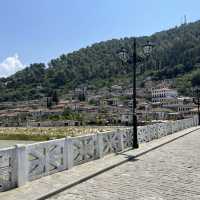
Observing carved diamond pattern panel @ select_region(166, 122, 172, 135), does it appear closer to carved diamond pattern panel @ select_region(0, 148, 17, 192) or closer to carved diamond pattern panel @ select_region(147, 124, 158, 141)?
carved diamond pattern panel @ select_region(147, 124, 158, 141)

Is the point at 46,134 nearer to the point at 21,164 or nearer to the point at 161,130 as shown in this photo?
the point at 161,130

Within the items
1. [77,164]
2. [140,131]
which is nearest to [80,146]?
[77,164]

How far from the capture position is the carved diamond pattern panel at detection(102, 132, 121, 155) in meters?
16.8

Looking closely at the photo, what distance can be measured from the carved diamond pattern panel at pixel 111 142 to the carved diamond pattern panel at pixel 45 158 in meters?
4.32

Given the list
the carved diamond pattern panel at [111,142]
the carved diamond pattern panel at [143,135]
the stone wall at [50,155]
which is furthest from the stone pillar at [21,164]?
the carved diamond pattern panel at [143,135]

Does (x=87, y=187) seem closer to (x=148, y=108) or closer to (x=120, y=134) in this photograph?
(x=120, y=134)

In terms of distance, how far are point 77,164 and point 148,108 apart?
14259cm

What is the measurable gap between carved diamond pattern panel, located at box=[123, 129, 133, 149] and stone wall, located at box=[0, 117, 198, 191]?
0.39 m

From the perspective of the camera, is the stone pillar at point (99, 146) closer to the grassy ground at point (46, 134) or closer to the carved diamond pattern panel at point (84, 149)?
the carved diamond pattern panel at point (84, 149)

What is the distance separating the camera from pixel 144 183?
34.1ft

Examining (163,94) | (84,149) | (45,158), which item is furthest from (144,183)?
(163,94)

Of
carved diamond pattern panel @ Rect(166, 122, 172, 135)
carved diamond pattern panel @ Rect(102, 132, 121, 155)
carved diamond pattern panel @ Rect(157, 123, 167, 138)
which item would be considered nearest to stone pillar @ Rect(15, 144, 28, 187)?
carved diamond pattern panel @ Rect(102, 132, 121, 155)

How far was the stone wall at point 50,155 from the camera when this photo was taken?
984 cm

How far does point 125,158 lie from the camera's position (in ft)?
50.7
